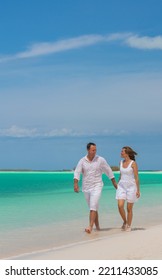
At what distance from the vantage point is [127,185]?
11227 millimetres

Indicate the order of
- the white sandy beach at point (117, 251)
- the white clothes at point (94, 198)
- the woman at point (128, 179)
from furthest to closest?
the white clothes at point (94, 198)
the woman at point (128, 179)
the white sandy beach at point (117, 251)

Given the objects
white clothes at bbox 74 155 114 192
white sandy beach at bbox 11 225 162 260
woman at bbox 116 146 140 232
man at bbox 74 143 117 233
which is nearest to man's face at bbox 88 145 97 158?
man at bbox 74 143 117 233

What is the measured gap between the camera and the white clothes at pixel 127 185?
1116 centimetres

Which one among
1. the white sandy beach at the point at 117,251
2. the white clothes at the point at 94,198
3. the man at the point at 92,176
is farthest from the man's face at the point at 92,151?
the white sandy beach at the point at 117,251

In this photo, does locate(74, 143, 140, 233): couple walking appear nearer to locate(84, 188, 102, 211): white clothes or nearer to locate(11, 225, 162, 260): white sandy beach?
locate(84, 188, 102, 211): white clothes

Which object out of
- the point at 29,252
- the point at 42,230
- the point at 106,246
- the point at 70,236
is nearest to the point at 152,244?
the point at 106,246

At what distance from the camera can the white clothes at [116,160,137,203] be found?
440 inches

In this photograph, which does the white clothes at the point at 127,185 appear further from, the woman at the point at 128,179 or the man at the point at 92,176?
the man at the point at 92,176

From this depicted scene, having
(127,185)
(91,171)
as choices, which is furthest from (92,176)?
(127,185)

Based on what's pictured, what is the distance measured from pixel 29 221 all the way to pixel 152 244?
665 centimetres

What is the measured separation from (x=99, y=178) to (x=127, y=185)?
0.61 meters

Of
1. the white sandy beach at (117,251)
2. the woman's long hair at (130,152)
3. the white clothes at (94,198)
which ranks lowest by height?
the white sandy beach at (117,251)

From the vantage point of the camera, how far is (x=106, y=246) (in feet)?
28.7
